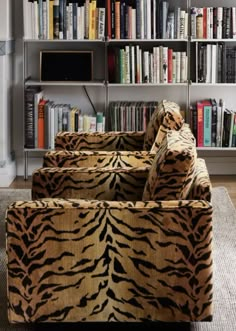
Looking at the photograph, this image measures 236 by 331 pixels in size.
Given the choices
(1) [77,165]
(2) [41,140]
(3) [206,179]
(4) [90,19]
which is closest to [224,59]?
(4) [90,19]

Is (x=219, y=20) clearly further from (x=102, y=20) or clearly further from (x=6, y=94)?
(x=6, y=94)

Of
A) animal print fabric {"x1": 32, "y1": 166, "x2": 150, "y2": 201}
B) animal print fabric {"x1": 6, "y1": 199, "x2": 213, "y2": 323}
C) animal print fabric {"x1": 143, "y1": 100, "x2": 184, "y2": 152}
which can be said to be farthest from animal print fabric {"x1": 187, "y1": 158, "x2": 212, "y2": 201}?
animal print fabric {"x1": 143, "y1": 100, "x2": 184, "y2": 152}

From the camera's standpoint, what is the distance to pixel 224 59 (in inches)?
227

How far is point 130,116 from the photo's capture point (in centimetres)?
587

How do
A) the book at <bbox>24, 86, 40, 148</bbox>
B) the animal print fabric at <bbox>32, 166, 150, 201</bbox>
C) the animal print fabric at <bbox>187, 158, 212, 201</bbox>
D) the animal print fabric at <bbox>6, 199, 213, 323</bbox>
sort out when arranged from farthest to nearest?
the book at <bbox>24, 86, 40, 148</bbox>
the animal print fabric at <bbox>32, 166, 150, 201</bbox>
the animal print fabric at <bbox>187, 158, 212, 201</bbox>
the animal print fabric at <bbox>6, 199, 213, 323</bbox>

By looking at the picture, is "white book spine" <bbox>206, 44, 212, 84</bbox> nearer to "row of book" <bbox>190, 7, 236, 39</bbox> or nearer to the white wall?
"row of book" <bbox>190, 7, 236, 39</bbox>

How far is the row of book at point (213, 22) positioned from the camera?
571 centimetres

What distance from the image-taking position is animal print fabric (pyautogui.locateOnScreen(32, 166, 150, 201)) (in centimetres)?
350

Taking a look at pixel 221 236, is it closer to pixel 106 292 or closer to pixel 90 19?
pixel 106 292

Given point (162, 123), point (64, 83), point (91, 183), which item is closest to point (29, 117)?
point (64, 83)

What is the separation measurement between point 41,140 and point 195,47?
4.70 feet

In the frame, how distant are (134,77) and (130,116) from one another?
0.31m

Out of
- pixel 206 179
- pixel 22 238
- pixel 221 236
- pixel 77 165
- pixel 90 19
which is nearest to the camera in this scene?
pixel 22 238

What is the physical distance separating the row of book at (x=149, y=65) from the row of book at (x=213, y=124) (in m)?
0.29
